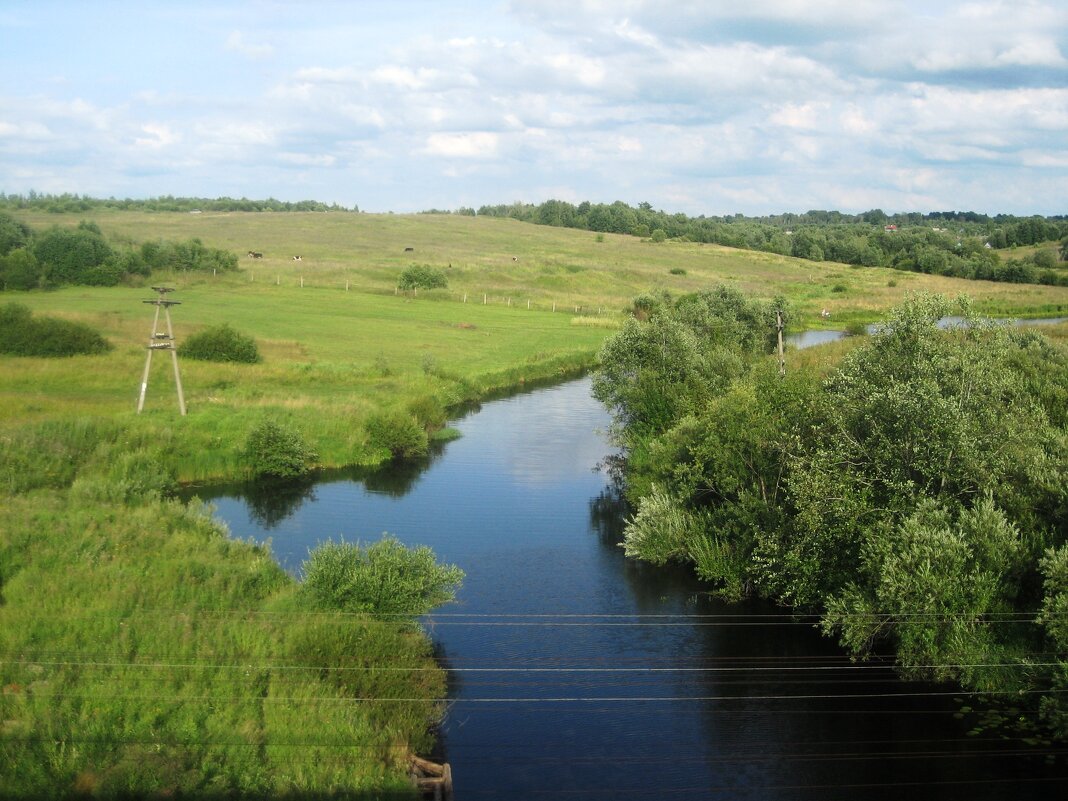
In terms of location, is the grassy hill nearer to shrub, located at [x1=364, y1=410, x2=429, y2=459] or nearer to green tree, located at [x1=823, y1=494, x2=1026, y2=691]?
shrub, located at [x1=364, y1=410, x2=429, y2=459]

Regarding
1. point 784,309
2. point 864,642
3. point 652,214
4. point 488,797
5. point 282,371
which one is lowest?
point 488,797

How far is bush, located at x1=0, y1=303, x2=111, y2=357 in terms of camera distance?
46.0m

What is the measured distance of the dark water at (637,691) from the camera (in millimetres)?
17875

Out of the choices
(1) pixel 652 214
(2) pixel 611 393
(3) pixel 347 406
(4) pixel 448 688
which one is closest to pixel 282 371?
(3) pixel 347 406

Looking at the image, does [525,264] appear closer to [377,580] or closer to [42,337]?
[42,337]

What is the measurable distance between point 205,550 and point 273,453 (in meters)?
11.8

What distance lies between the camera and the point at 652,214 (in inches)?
7623

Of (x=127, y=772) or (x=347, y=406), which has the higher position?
(x=347, y=406)

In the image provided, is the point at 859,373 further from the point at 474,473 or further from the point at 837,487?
the point at 474,473

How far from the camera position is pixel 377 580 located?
68.3ft

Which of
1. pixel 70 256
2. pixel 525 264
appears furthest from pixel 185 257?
pixel 525 264

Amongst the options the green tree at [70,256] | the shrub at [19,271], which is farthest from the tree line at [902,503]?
the green tree at [70,256]

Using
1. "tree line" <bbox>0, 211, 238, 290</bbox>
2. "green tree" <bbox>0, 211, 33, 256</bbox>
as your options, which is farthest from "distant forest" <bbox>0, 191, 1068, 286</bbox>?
"tree line" <bbox>0, 211, 238, 290</bbox>

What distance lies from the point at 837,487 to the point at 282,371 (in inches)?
1260
